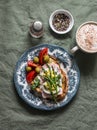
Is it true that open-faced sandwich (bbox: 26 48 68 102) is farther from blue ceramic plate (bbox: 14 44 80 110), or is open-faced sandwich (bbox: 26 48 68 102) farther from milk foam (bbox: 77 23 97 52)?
milk foam (bbox: 77 23 97 52)

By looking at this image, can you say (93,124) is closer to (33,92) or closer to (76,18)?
(33,92)

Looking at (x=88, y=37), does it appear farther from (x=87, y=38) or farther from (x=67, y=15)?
(x=67, y=15)

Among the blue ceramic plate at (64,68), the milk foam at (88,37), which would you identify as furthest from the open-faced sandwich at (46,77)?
the milk foam at (88,37)

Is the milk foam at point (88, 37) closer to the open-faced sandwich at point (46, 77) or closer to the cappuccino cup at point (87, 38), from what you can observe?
the cappuccino cup at point (87, 38)

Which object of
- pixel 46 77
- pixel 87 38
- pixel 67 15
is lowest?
pixel 46 77

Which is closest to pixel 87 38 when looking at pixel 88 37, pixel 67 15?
pixel 88 37
